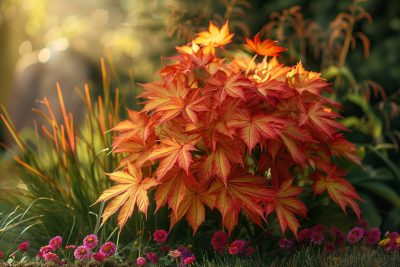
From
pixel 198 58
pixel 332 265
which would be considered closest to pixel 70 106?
pixel 198 58

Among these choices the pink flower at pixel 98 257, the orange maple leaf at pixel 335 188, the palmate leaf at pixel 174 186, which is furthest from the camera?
the orange maple leaf at pixel 335 188

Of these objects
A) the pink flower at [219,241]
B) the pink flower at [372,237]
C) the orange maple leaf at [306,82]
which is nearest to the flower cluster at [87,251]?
the pink flower at [219,241]

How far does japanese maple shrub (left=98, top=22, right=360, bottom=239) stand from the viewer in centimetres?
281

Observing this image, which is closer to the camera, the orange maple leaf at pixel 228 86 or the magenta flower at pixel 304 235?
the orange maple leaf at pixel 228 86

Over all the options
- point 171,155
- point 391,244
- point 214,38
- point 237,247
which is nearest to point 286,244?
point 237,247

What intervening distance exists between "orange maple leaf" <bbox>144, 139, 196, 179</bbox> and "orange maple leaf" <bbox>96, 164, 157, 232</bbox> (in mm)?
109

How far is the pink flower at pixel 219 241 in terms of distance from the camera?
9.88 ft

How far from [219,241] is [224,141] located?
19.9 inches

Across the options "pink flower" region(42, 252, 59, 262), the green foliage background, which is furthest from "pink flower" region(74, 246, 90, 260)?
the green foliage background

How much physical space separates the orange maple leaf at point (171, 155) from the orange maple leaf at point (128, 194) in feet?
0.36

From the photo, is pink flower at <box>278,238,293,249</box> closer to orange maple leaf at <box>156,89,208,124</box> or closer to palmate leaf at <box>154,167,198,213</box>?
palmate leaf at <box>154,167,198,213</box>

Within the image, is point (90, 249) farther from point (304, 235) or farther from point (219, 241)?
point (304, 235)

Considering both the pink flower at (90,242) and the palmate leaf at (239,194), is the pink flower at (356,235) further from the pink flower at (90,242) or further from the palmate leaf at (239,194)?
the pink flower at (90,242)

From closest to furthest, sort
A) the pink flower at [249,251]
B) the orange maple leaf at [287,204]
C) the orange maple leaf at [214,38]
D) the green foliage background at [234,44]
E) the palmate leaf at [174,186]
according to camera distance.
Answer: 1. the palmate leaf at [174,186]
2. the orange maple leaf at [287,204]
3. the pink flower at [249,251]
4. the orange maple leaf at [214,38]
5. the green foliage background at [234,44]
